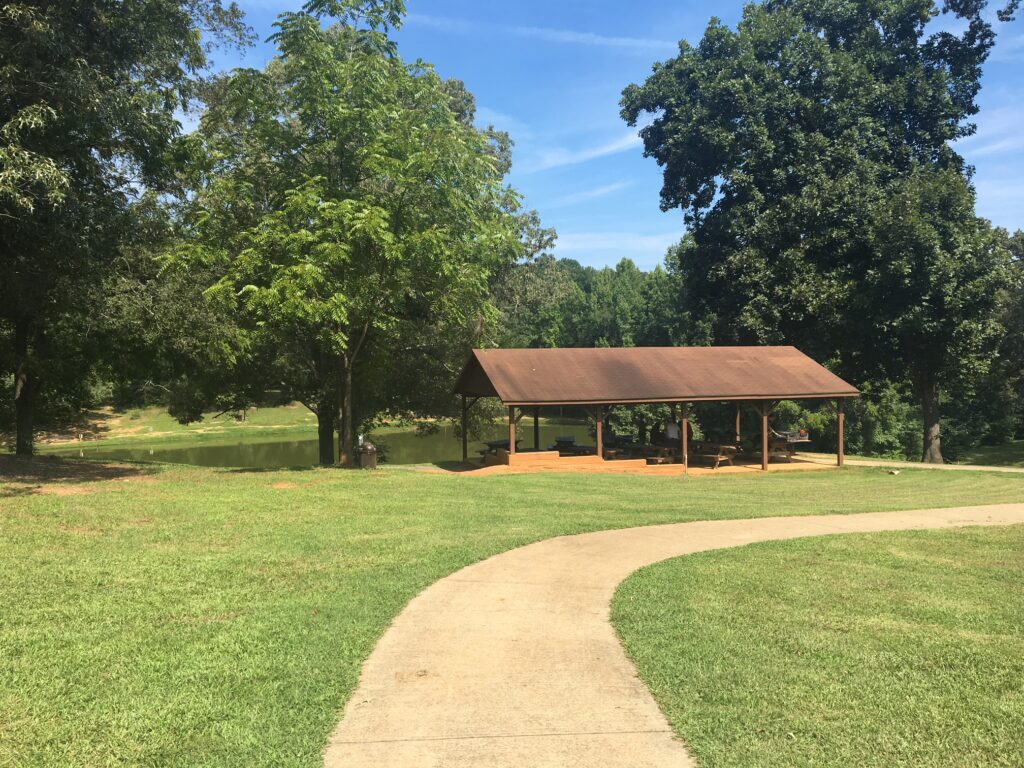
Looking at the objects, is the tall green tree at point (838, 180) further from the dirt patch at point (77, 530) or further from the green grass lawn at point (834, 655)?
the dirt patch at point (77, 530)

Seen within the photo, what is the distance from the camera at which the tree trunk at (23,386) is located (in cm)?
2000

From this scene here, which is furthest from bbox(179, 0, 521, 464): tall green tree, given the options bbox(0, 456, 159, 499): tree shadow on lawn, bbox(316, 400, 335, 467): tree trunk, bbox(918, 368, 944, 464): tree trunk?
bbox(918, 368, 944, 464): tree trunk

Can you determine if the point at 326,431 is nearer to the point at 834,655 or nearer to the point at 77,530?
the point at 77,530

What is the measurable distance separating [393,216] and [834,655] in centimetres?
1614

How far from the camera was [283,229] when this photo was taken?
18000 millimetres

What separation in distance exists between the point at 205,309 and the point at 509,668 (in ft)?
52.1

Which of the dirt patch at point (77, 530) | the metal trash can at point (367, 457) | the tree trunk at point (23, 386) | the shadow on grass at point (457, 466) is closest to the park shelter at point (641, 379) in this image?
the shadow on grass at point (457, 466)

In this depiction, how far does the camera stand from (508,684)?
15.9 ft

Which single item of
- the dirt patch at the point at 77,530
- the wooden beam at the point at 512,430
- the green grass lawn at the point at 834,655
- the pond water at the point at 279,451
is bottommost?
the pond water at the point at 279,451

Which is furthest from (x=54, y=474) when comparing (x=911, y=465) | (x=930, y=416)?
(x=930, y=416)

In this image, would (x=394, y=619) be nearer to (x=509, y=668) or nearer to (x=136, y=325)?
(x=509, y=668)

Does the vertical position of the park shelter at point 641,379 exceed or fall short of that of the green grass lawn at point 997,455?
it exceeds it

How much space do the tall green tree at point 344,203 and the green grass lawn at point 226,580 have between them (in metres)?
4.77

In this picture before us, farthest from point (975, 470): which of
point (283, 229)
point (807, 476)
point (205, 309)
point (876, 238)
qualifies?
point (205, 309)
